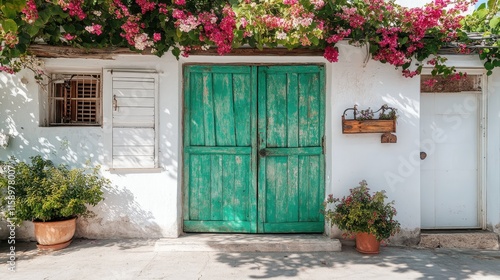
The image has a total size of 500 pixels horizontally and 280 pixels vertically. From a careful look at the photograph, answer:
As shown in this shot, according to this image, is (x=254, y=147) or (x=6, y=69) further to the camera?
(x=254, y=147)

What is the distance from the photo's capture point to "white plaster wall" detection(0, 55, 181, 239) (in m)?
4.46

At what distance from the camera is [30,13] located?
11.0ft

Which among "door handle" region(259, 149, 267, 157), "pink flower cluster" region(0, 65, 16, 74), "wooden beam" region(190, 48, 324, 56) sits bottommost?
"door handle" region(259, 149, 267, 157)

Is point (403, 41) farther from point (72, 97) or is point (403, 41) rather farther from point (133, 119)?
point (72, 97)

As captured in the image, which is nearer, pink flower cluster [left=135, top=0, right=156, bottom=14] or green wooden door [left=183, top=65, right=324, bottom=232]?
pink flower cluster [left=135, top=0, right=156, bottom=14]

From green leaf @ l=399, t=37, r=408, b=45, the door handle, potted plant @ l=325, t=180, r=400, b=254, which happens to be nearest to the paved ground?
potted plant @ l=325, t=180, r=400, b=254

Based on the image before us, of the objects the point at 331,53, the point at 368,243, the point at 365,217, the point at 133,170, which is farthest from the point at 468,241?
the point at 133,170

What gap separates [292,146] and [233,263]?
171 centimetres

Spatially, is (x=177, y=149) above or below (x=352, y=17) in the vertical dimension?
below

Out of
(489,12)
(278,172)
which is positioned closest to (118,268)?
(278,172)

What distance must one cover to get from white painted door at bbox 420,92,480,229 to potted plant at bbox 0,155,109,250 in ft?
14.5

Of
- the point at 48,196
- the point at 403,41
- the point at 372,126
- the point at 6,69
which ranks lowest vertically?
the point at 48,196

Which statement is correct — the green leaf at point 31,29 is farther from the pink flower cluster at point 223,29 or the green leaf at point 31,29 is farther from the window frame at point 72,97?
the pink flower cluster at point 223,29

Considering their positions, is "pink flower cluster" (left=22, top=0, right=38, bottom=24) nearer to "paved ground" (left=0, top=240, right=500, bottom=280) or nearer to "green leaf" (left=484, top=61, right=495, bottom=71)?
"paved ground" (left=0, top=240, right=500, bottom=280)
